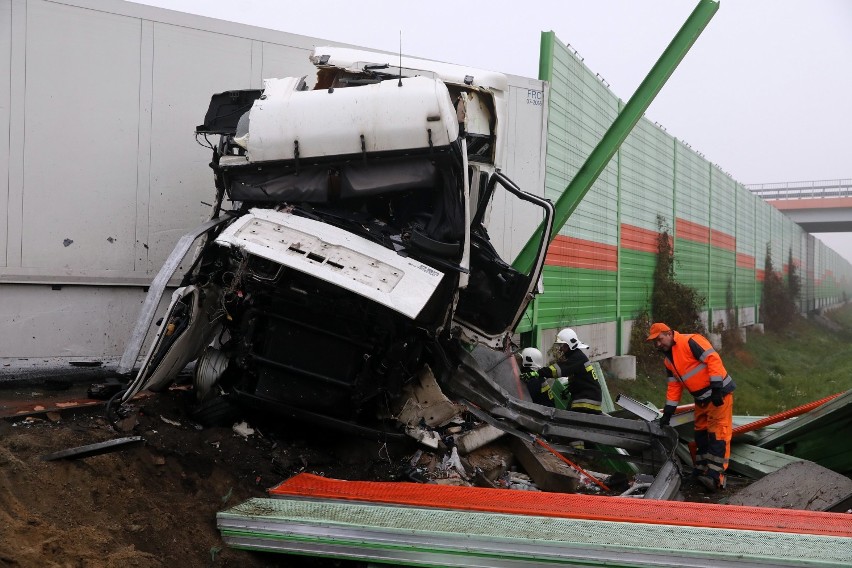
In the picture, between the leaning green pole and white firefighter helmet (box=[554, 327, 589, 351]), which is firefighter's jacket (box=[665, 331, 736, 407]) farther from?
the leaning green pole

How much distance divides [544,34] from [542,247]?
189 inches

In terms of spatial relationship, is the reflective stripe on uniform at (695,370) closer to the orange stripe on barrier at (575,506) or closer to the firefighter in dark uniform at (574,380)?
the firefighter in dark uniform at (574,380)

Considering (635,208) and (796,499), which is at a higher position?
(635,208)

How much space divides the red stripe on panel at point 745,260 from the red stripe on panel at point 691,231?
433cm

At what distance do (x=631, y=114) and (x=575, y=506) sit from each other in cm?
478

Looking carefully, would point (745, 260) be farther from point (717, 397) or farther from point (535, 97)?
point (717, 397)

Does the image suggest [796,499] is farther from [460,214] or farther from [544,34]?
[544,34]

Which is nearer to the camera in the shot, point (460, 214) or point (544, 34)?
point (460, 214)

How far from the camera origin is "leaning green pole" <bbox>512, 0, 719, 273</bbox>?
7.12 m

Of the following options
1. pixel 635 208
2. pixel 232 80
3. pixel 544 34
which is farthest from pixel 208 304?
pixel 635 208

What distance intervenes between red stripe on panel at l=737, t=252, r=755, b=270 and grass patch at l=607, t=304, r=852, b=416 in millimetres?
2135

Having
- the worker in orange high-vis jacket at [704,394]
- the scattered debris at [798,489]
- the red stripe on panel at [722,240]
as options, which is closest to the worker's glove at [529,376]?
the worker in orange high-vis jacket at [704,394]

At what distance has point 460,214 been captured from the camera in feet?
15.1

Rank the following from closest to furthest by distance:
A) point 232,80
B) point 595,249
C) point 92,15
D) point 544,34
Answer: point 92,15
point 232,80
point 544,34
point 595,249
